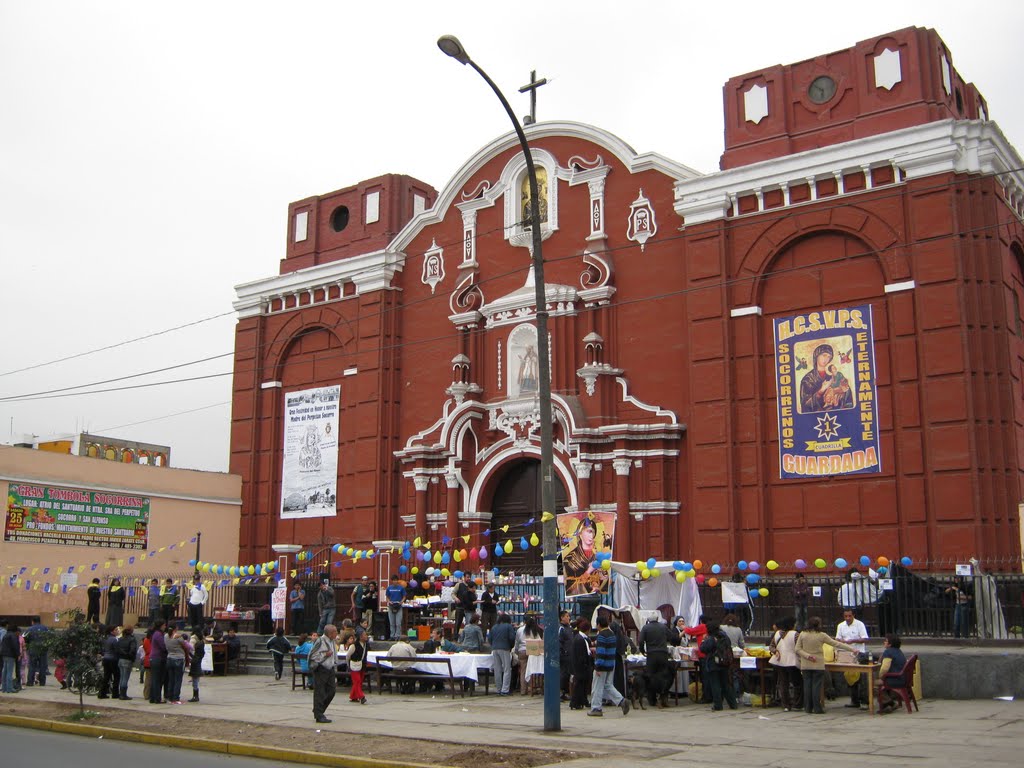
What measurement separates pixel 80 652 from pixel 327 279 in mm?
18504

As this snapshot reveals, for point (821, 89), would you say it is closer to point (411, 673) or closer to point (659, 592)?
point (659, 592)

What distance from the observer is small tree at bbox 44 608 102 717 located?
738 inches

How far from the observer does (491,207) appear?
1293 inches

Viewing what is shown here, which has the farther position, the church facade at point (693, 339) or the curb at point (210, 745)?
the church facade at point (693, 339)

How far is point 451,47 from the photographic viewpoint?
15.2 m

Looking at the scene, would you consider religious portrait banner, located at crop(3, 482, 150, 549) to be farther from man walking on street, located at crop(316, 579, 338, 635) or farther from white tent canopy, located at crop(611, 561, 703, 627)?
white tent canopy, located at crop(611, 561, 703, 627)

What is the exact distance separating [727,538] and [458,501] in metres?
8.25

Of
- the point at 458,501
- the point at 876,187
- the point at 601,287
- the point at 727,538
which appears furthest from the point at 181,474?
A: the point at 876,187

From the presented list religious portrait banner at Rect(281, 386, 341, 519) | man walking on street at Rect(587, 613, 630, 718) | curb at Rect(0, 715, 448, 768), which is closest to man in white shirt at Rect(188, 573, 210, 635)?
religious portrait banner at Rect(281, 386, 341, 519)

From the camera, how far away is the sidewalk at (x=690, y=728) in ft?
42.8

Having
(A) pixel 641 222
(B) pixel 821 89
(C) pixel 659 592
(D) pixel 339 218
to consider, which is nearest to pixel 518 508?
(C) pixel 659 592

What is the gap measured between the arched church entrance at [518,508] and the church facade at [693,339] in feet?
0.34

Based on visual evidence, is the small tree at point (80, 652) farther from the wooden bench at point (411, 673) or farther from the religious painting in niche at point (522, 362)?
the religious painting in niche at point (522, 362)

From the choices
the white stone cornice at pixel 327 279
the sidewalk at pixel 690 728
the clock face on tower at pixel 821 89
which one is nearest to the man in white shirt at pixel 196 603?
the sidewalk at pixel 690 728
